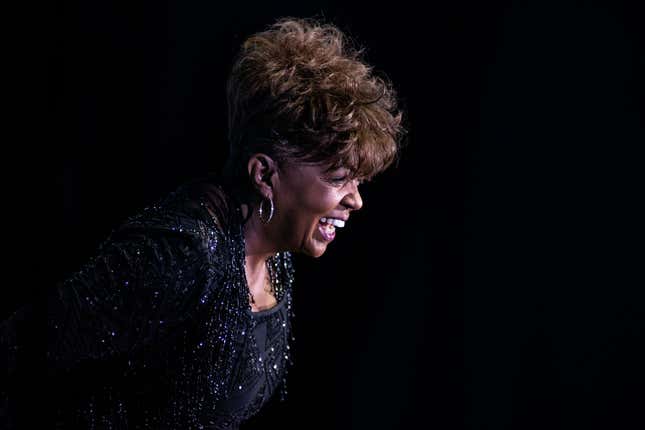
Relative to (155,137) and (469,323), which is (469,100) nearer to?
(469,323)

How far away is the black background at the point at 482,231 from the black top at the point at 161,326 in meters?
0.39

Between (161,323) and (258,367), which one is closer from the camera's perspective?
(161,323)

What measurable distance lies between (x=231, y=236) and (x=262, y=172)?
108 mm

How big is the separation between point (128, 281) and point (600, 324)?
44.2 inches

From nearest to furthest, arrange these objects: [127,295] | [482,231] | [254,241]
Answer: [127,295]
[254,241]
[482,231]

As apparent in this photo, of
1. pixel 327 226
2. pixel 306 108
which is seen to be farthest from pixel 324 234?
pixel 306 108

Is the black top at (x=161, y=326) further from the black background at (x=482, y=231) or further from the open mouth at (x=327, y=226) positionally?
the black background at (x=482, y=231)

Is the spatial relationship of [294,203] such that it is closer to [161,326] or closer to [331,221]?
→ [331,221]

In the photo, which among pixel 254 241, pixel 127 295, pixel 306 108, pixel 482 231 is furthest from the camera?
pixel 482 231

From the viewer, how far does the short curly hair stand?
3.50 feet

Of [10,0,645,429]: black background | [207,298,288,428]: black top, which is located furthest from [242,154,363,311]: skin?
[10,0,645,429]: black background

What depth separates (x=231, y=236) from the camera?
1.09m

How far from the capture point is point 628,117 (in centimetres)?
155

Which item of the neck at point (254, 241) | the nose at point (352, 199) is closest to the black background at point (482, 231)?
the neck at point (254, 241)
